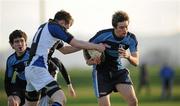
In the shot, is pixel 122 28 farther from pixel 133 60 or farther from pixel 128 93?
pixel 128 93

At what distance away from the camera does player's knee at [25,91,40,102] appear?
15797mm

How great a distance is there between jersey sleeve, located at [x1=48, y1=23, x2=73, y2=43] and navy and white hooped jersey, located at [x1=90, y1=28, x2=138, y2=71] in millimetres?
1634

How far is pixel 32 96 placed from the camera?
1587cm

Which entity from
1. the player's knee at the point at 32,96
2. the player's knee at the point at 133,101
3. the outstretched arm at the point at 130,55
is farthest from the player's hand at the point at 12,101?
the outstretched arm at the point at 130,55

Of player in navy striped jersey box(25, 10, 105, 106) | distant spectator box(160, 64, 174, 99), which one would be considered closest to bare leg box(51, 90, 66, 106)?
player in navy striped jersey box(25, 10, 105, 106)

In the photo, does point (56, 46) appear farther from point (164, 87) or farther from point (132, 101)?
point (164, 87)

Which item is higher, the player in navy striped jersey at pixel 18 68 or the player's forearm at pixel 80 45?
the player's forearm at pixel 80 45

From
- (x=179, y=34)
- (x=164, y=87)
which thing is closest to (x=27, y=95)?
(x=164, y=87)

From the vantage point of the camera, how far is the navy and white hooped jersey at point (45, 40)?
14.1m

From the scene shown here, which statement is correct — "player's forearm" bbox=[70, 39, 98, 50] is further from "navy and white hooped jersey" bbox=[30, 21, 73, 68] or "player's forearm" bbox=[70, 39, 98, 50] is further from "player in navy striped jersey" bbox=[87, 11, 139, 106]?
"player in navy striped jersey" bbox=[87, 11, 139, 106]

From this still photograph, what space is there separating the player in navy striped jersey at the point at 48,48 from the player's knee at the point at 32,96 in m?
1.15

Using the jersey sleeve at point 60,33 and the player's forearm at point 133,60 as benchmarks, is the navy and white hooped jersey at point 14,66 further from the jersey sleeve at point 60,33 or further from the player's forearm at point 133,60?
the jersey sleeve at point 60,33

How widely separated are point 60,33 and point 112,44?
6.36 feet

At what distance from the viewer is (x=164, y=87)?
40094 mm
